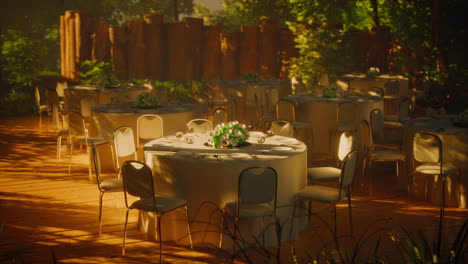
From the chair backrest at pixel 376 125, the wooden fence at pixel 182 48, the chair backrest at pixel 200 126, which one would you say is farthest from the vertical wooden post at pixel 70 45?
the chair backrest at pixel 376 125

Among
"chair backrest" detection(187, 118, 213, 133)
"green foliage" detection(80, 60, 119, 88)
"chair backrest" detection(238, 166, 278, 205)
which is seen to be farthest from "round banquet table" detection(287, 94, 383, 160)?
"green foliage" detection(80, 60, 119, 88)

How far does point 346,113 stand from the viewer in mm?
9750

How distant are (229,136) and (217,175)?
0.75 meters

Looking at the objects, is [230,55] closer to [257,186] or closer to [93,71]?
[93,71]

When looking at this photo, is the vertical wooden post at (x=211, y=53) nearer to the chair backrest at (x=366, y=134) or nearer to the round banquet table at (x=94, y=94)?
the round banquet table at (x=94, y=94)

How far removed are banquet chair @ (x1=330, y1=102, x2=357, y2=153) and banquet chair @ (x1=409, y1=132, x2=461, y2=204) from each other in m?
2.51

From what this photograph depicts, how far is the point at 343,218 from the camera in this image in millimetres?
6707

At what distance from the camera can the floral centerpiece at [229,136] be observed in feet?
20.7

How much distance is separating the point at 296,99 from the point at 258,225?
4.87 meters

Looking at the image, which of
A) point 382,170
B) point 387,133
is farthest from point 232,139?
point 387,133

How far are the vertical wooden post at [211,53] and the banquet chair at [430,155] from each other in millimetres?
10634

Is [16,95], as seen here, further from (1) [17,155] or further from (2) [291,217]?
(2) [291,217]

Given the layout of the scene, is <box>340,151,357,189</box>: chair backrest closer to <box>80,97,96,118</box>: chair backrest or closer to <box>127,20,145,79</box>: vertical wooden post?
<box>80,97,96,118</box>: chair backrest

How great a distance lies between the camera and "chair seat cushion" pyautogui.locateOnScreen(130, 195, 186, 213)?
542 centimetres
